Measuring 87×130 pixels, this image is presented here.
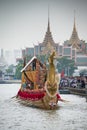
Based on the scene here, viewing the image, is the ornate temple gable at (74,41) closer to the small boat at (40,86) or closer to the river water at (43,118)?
the small boat at (40,86)

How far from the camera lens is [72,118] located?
22766 millimetres

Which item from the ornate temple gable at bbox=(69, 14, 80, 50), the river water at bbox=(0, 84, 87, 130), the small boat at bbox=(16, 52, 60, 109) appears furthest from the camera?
the ornate temple gable at bbox=(69, 14, 80, 50)

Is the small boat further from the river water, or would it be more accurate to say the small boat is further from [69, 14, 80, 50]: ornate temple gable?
[69, 14, 80, 50]: ornate temple gable

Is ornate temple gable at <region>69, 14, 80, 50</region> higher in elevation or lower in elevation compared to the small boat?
higher

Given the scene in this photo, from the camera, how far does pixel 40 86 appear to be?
30.0 meters

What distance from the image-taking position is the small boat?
2528 cm

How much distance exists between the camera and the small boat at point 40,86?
995 inches

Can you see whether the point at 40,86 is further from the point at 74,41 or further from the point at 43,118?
the point at 74,41

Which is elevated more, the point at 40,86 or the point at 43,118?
the point at 40,86

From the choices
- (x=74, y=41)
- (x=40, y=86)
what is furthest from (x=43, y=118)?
(x=74, y=41)

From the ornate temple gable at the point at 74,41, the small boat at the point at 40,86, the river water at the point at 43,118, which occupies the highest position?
the ornate temple gable at the point at 74,41

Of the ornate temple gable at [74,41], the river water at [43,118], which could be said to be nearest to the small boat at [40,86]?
the river water at [43,118]

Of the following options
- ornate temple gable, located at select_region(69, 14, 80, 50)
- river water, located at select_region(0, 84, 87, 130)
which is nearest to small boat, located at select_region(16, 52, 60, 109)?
river water, located at select_region(0, 84, 87, 130)

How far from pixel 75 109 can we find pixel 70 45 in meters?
77.8
